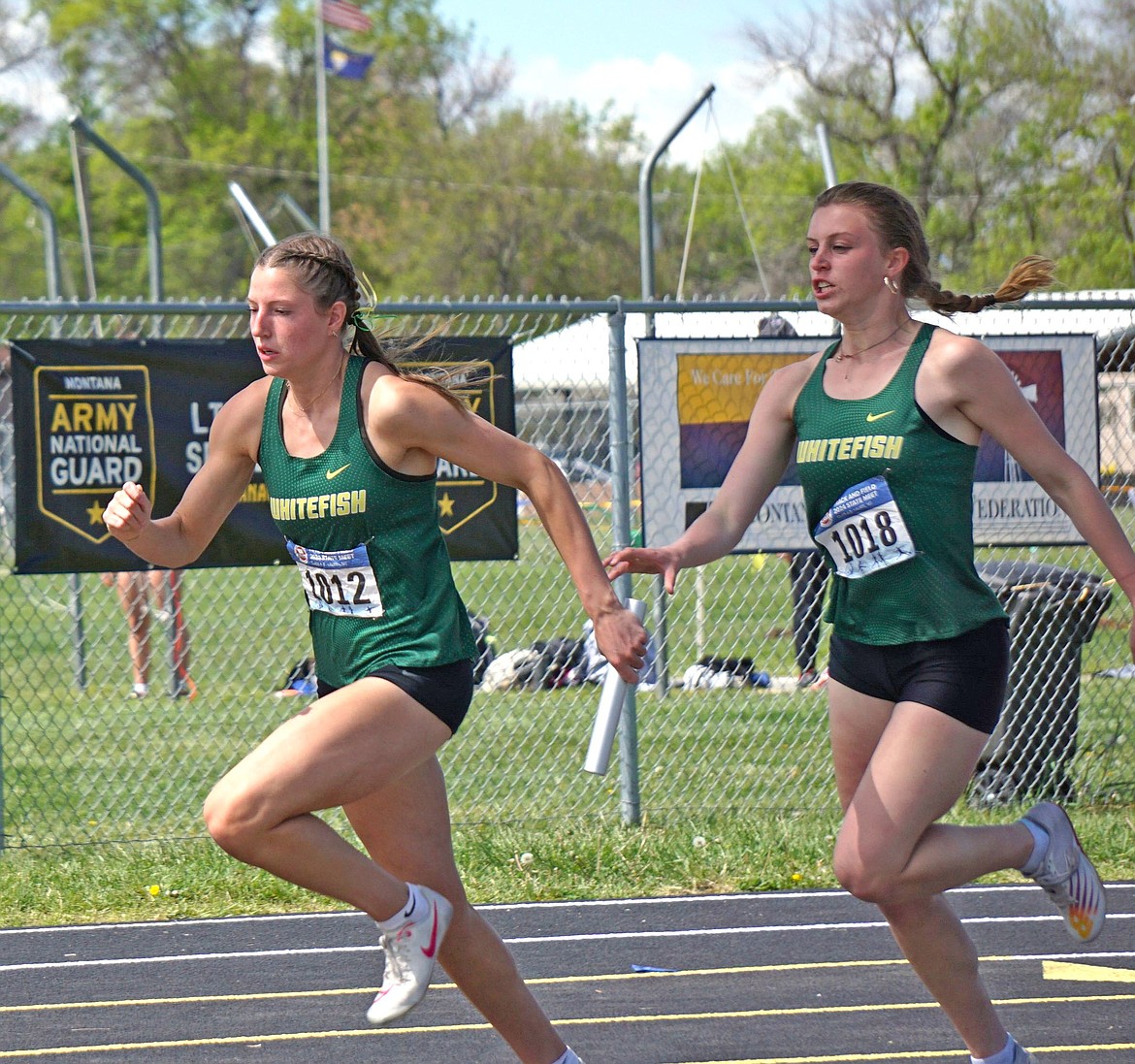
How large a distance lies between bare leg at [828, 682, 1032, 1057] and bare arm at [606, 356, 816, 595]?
0.54 meters

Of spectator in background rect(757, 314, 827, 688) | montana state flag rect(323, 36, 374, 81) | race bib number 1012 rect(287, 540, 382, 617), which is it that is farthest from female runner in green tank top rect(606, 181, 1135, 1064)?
montana state flag rect(323, 36, 374, 81)

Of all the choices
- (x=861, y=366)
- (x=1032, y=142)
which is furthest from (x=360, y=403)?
(x=1032, y=142)

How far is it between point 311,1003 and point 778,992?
152 cm

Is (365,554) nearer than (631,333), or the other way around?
(365,554)

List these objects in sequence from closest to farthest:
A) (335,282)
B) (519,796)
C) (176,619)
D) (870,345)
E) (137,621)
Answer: (335,282) < (870,345) < (519,796) < (176,619) < (137,621)

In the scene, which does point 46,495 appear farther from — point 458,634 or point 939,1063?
point 939,1063

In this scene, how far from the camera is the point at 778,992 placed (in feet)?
16.1

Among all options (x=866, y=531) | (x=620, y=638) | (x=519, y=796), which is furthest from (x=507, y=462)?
(x=519, y=796)

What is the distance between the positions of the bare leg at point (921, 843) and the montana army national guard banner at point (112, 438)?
9.85 ft

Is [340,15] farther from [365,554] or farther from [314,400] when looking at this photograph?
[365,554]

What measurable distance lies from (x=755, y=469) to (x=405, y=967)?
156cm

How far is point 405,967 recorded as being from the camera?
3363 mm

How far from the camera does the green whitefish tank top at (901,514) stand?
3639 millimetres

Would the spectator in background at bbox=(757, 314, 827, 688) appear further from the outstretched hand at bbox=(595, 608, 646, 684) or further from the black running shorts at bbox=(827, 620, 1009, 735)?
the outstretched hand at bbox=(595, 608, 646, 684)
